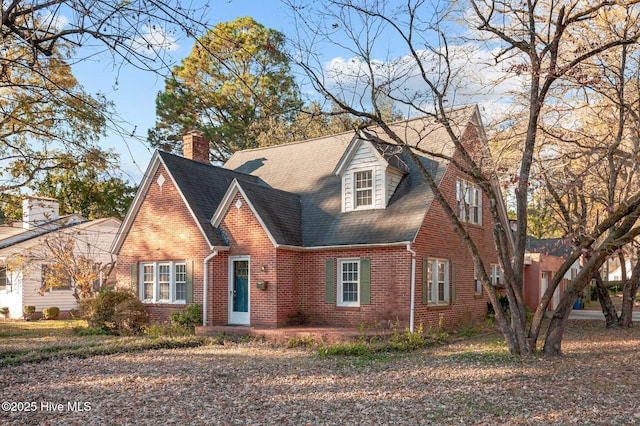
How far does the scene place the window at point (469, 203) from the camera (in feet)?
62.4

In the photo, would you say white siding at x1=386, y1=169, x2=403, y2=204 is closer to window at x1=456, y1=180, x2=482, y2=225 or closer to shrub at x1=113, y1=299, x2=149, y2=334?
window at x1=456, y1=180, x2=482, y2=225

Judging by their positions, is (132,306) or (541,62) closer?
(541,62)

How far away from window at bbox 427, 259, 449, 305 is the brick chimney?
11286 millimetres

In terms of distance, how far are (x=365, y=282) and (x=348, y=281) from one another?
2.63 feet

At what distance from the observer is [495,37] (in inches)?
483

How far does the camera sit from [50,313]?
81.5 feet

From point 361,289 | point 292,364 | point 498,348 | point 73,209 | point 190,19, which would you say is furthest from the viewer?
point 73,209

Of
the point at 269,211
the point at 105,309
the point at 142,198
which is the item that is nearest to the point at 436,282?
the point at 269,211

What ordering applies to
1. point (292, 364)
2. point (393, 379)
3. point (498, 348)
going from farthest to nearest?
point (498, 348) → point (292, 364) → point (393, 379)

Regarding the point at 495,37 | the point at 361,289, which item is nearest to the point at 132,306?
the point at 361,289

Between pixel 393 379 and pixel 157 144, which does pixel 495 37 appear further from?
pixel 157 144

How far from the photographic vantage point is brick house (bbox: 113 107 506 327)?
54.0ft

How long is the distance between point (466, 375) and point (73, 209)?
33.7 m

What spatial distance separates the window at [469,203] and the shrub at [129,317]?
11.2 metres
